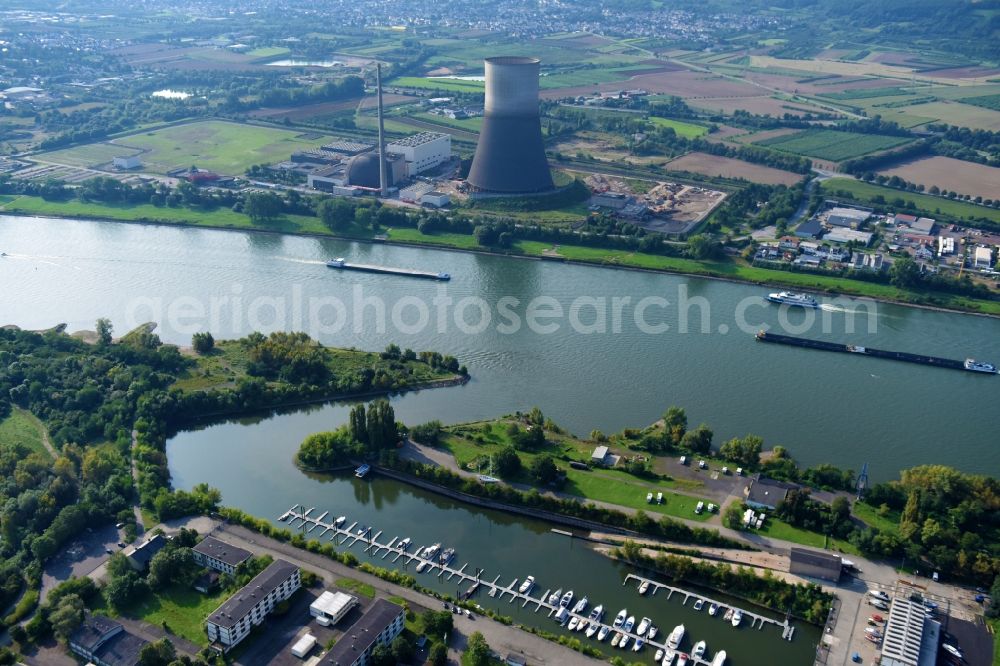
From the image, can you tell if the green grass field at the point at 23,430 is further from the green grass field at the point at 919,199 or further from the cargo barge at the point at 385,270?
the green grass field at the point at 919,199

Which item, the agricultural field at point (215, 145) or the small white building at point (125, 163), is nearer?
the small white building at point (125, 163)

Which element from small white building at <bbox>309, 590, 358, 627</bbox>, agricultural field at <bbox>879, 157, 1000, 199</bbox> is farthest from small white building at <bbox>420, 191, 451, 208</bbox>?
small white building at <bbox>309, 590, 358, 627</bbox>

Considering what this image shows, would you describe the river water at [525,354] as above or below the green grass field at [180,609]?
above

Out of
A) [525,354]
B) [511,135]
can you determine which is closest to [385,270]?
[525,354]

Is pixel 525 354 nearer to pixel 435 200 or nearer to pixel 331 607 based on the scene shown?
pixel 331 607

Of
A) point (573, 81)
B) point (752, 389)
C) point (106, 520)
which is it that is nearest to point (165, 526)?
point (106, 520)

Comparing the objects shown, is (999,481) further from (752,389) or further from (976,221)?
(976,221)

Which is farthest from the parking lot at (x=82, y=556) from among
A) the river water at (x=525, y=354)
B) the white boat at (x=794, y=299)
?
the white boat at (x=794, y=299)
